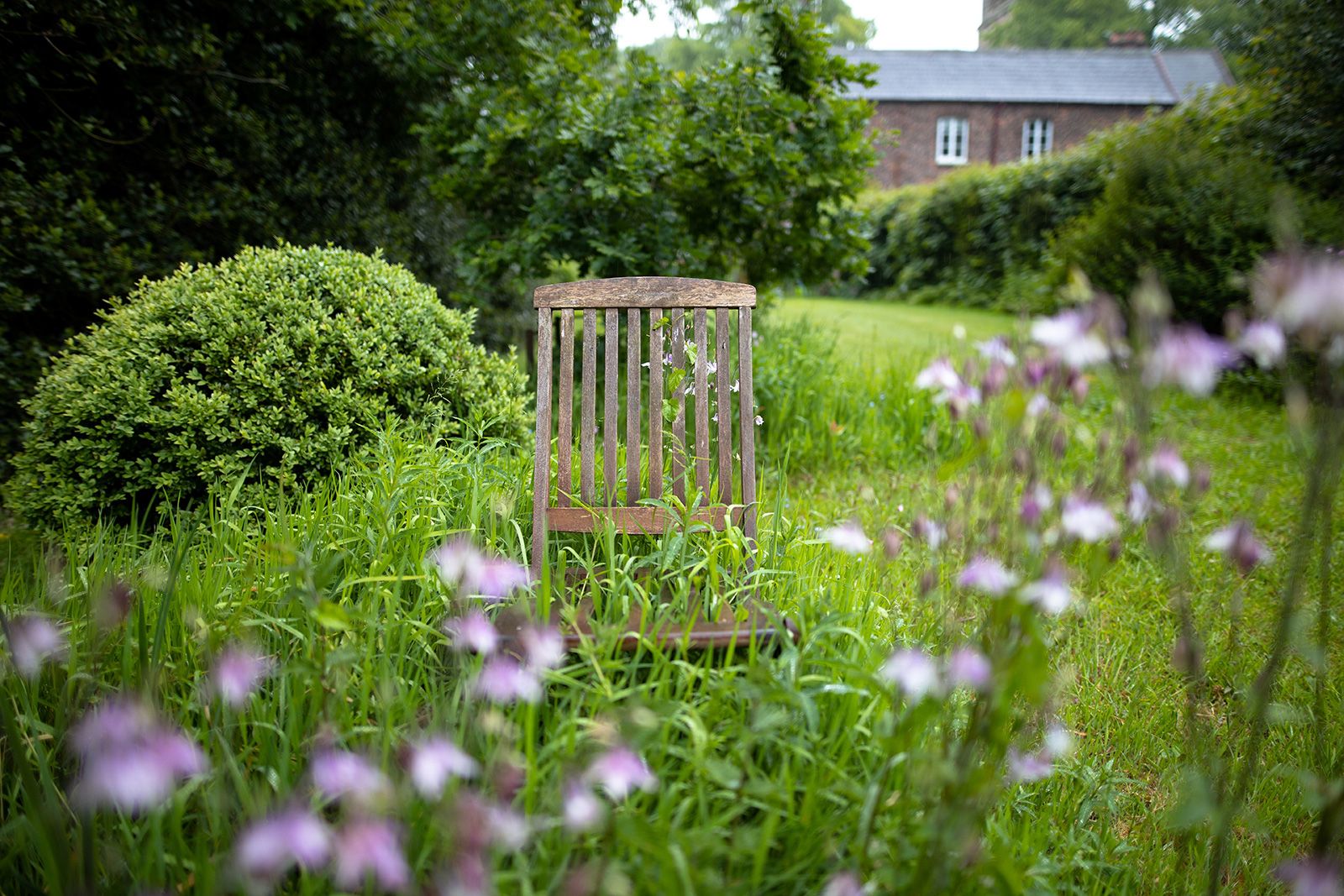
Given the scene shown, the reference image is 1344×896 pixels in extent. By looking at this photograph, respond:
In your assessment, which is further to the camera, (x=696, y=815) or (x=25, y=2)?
(x=25, y=2)

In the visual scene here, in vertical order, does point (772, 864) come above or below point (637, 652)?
below

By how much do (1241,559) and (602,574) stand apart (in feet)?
4.73

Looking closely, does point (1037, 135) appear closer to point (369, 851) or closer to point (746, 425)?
point (746, 425)

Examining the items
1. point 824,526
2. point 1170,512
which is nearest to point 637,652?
point 1170,512

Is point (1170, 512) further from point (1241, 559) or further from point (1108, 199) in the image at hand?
point (1108, 199)

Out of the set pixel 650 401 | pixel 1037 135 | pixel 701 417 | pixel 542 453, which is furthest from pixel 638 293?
pixel 1037 135

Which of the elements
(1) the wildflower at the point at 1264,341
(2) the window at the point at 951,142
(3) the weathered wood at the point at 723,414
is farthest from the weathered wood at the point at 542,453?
(2) the window at the point at 951,142

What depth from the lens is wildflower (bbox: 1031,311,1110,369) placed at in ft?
3.57

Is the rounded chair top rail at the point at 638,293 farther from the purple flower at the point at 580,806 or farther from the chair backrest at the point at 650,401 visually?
→ the purple flower at the point at 580,806

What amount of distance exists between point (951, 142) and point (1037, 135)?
2631mm

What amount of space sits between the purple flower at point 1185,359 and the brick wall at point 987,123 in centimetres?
2477

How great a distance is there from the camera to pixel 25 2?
333 cm

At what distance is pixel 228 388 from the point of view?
2900 millimetres

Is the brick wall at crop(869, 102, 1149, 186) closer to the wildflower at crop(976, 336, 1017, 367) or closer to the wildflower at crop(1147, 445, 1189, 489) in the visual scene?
the wildflower at crop(976, 336, 1017, 367)
